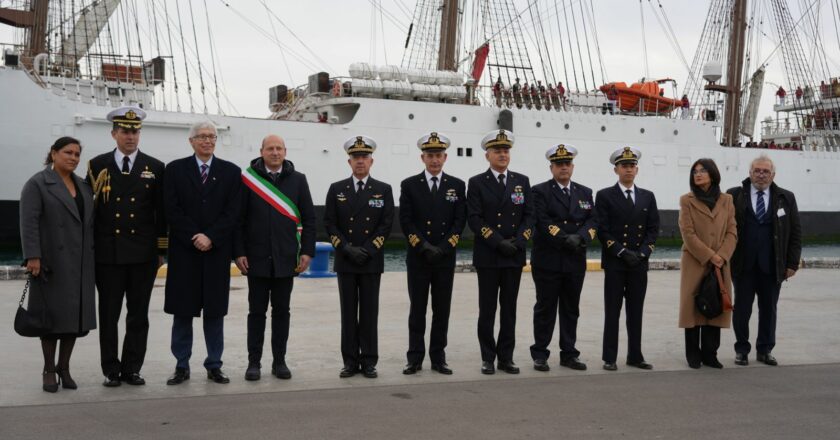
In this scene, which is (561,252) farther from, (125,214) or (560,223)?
(125,214)

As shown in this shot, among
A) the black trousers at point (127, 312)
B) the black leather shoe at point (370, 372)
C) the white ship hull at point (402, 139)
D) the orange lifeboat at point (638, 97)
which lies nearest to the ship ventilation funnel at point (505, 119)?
the white ship hull at point (402, 139)

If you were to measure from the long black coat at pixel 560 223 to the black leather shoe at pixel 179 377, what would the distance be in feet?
Answer: 8.40

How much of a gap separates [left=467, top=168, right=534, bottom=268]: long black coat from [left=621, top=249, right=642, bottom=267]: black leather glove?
721mm

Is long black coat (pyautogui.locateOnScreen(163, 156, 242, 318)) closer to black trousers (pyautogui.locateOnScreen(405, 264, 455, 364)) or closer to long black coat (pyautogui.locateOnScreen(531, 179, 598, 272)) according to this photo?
black trousers (pyautogui.locateOnScreen(405, 264, 455, 364))

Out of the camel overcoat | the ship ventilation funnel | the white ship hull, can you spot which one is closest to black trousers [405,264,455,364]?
the camel overcoat

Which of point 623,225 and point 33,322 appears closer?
point 33,322

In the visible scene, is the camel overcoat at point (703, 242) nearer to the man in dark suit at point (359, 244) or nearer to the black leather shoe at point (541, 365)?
the black leather shoe at point (541, 365)

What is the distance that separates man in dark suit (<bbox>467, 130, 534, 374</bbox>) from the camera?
18.7 feet

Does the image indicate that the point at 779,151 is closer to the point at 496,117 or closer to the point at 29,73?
the point at 496,117

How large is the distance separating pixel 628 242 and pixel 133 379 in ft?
11.8

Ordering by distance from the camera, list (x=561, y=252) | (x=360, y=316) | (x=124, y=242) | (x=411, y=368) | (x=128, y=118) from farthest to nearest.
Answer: (x=561, y=252) → (x=360, y=316) → (x=411, y=368) → (x=128, y=118) → (x=124, y=242)

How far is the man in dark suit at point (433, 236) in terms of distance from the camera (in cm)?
565

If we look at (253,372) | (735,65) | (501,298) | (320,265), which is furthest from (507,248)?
(735,65)

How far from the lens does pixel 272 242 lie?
17.5ft
